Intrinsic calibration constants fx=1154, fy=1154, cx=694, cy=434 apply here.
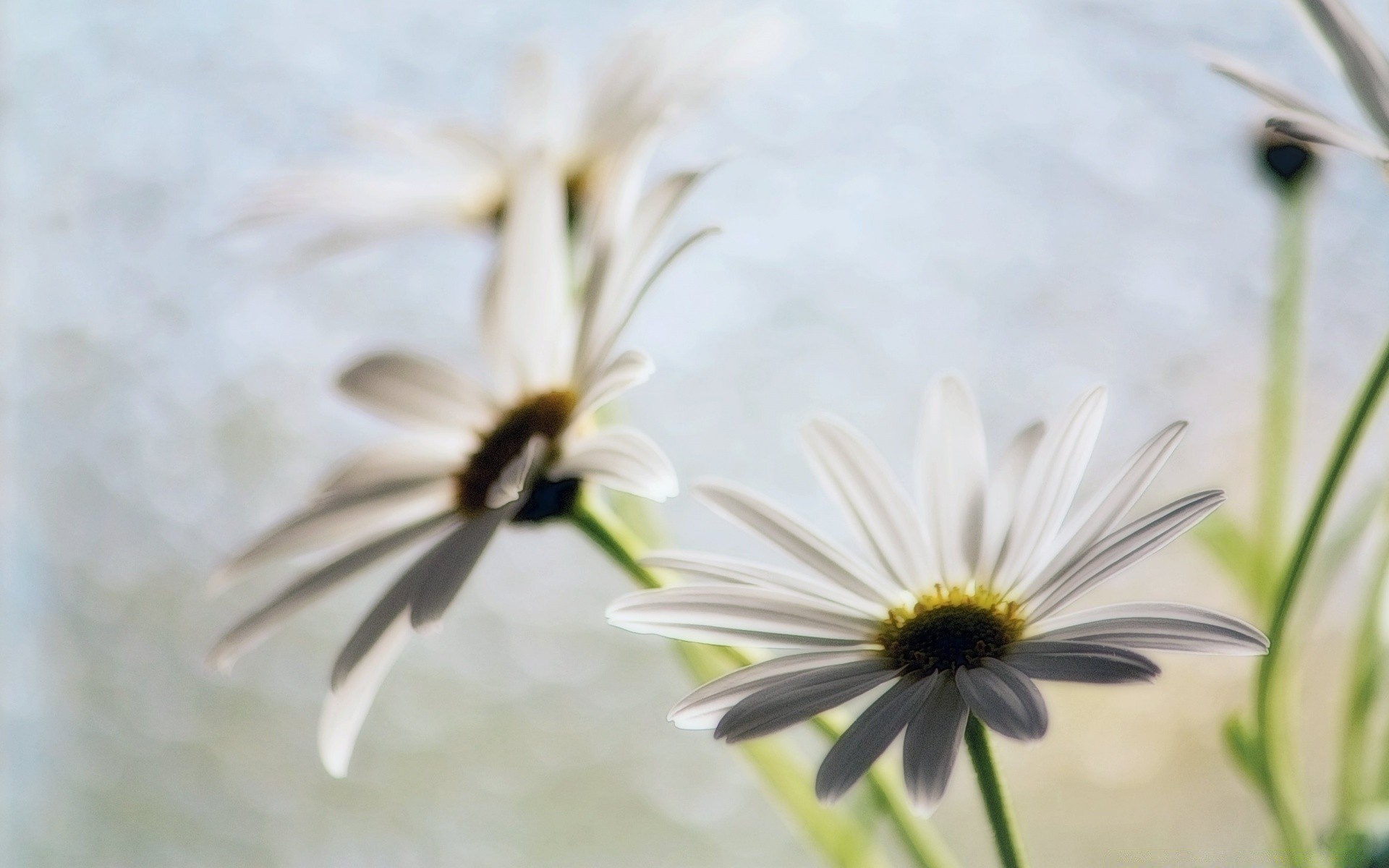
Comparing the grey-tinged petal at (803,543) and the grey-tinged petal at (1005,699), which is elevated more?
the grey-tinged petal at (803,543)

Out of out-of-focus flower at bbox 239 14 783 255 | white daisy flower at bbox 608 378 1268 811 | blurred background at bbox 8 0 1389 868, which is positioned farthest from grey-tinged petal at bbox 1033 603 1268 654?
blurred background at bbox 8 0 1389 868

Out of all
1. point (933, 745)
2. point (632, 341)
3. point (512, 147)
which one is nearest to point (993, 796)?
point (933, 745)

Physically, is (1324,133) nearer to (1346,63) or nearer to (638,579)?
(1346,63)

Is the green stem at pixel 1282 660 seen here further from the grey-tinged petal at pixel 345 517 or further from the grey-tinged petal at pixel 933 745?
the grey-tinged petal at pixel 345 517

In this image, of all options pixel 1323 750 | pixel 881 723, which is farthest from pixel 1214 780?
pixel 881 723

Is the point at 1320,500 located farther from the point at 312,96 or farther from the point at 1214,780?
the point at 312,96

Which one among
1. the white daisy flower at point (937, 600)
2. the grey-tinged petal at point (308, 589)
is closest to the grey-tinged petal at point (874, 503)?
the white daisy flower at point (937, 600)
